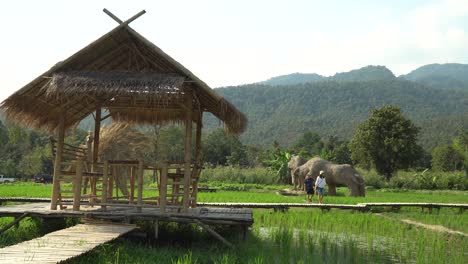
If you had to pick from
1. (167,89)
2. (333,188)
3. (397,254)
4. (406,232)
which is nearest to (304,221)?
(406,232)

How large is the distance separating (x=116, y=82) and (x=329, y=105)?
92588 mm

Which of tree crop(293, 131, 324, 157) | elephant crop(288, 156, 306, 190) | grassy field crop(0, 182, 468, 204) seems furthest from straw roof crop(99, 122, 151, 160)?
tree crop(293, 131, 324, 157)

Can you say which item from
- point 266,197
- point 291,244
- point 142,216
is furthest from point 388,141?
point 142,216

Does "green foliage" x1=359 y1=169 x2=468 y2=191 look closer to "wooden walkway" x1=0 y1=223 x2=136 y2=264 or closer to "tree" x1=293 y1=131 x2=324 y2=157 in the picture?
"tree" x1=293 y1=131 x2=324 y2=157

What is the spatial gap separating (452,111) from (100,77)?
96.5 metres

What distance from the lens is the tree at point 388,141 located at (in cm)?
3338

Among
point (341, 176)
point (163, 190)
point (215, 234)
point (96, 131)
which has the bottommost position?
point (215, 234)

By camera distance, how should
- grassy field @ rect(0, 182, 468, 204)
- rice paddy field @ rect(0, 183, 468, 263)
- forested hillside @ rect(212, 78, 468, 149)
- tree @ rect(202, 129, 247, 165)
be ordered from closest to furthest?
rice paddy field @ rect(0, 183, 468, 263), grassy field @ rect(0, 182, 468, 204), tree @ rect(202, 129, 247, 165), forested hillside @ rect(212, 78, 468, 149)

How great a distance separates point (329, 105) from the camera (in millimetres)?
97562

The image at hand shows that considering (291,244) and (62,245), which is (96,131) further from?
(291,244)

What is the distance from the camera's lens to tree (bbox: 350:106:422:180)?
33375 millimetres

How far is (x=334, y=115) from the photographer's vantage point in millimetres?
91625

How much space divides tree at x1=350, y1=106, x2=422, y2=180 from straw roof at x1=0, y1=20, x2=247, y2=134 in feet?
88.0

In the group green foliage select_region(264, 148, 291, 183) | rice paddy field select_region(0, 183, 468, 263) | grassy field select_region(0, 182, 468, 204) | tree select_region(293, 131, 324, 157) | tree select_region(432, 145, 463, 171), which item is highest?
tree select_region(293, 131, 324, 157)
